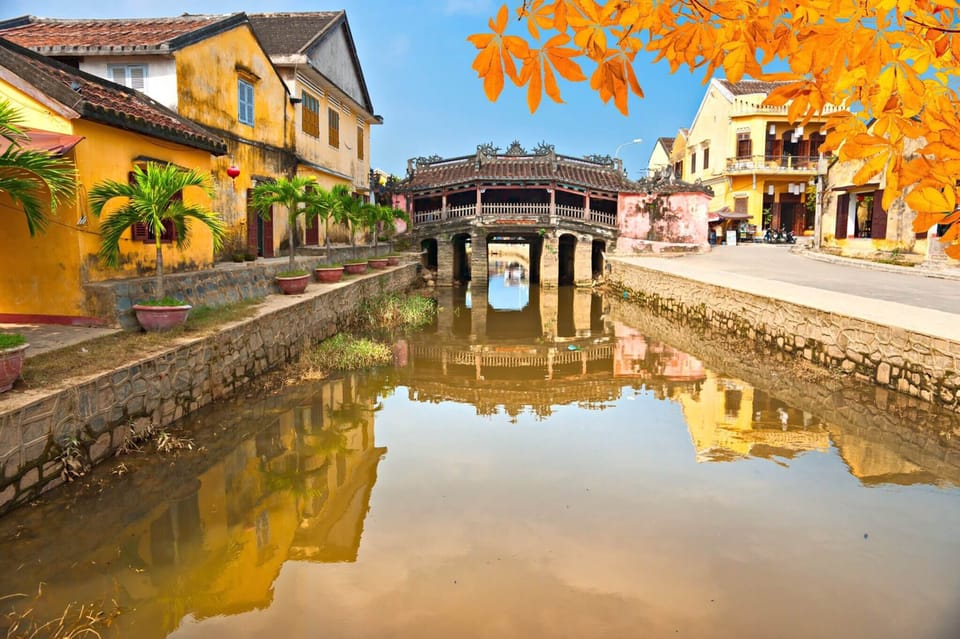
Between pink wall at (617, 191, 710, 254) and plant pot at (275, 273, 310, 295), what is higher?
pink wall at (617, 191, 710, 254)

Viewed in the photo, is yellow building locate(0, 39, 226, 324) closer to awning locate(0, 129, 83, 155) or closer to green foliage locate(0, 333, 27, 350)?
awning locate(0, 129, 83, 155)

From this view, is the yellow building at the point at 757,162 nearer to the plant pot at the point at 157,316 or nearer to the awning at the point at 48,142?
the plant pot at the point at 157,316

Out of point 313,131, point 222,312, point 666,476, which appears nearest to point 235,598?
point 666,476

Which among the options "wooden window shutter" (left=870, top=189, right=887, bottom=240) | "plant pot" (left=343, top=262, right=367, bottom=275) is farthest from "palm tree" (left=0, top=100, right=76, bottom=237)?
"wooden window shutter" (left=870, top=189, right=887, bottom=240)

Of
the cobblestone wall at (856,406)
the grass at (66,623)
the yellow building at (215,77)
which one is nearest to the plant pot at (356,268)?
the yellow building at (215,77)

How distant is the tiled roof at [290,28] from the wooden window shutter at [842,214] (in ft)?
62.4

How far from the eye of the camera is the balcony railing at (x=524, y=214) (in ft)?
92.2

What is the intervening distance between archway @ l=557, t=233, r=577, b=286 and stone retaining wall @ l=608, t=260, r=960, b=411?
13307mm

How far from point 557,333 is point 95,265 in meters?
10.9

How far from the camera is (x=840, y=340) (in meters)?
10.2

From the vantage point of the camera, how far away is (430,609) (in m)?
4.25

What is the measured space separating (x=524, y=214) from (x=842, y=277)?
1381cm

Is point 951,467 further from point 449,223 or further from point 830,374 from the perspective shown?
point 449,223

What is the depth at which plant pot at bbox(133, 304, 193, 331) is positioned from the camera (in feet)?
26.2
